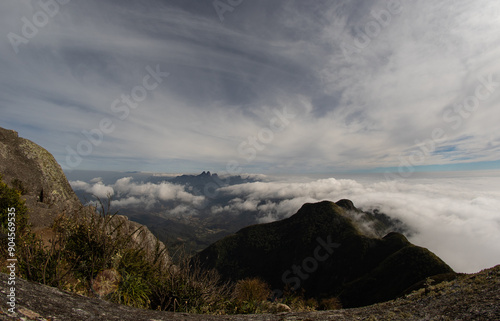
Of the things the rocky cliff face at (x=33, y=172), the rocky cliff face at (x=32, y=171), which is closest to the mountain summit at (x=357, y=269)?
the rocky cliff face at (x=33, y=172)

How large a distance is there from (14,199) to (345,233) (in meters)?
218

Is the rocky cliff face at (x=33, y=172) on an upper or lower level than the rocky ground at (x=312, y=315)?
upper

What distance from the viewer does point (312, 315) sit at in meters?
5.92

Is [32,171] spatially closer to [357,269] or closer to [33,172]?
[33,172]

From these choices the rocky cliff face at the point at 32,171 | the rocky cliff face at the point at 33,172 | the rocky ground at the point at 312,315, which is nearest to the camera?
the rocky ground at the point at 312,315

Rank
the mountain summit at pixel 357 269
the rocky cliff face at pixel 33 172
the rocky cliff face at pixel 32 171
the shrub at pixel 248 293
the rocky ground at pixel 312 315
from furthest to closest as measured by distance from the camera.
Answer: the mountain summit at pixel 357 269 → the rocky cliff face at pixel 32 171 → the rocky cliff face at pixel 33 172 → the shrub at pixel 248 293 → the rocky ground at pixel 312 315

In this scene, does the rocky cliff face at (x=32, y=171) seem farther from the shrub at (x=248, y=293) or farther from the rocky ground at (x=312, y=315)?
the rocky ground at (x=312, y=315)

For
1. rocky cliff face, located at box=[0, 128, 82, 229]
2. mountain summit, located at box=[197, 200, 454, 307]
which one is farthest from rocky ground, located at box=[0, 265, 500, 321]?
mountain summit, located at box=[197, 200, 454, 307]

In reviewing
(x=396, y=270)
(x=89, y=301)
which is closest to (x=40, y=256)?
(x=89, y=301)

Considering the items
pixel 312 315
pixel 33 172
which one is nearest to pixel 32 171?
pixel 33 172

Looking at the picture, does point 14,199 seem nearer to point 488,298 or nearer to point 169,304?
point 169,304

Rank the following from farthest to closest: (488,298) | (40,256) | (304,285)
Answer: (304,285)
(40,256)
(488,298)

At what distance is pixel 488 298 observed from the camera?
15.2ft

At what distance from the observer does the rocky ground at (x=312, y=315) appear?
336cm
